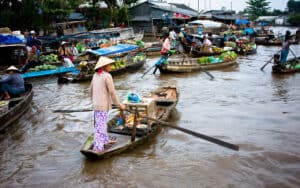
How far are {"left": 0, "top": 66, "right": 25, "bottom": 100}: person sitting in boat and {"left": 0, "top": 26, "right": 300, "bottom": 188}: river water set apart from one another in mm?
707

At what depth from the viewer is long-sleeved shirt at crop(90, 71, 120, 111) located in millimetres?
5379

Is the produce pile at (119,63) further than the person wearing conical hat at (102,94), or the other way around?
the produce pile at (119,63)

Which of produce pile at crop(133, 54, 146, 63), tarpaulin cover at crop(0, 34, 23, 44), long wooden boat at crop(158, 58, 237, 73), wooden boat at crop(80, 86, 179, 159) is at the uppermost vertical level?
tarpaulin cover at crop(0, 34, 23, 44)

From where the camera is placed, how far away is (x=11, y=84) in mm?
8906

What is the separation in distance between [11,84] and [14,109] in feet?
4.21

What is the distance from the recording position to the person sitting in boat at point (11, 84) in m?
8.70

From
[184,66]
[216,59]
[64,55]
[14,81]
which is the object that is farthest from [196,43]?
[14,81]

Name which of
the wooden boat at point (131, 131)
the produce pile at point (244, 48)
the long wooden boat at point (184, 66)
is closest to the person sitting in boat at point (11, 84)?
the wooden boat at point (131, 131)

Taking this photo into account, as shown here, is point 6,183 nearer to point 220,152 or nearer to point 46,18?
point 220,152

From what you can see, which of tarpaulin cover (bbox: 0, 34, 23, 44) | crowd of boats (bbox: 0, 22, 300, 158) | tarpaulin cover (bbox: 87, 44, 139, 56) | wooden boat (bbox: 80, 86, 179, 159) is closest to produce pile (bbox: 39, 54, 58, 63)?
crowd of boats (bbox: 0, 22, 300, 158)

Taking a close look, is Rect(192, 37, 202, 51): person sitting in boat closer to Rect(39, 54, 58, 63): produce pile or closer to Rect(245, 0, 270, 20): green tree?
Rect(39, 54, 58, 63): produce pile

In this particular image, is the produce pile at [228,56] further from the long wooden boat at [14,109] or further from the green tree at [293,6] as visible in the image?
the green tree at [293,6]

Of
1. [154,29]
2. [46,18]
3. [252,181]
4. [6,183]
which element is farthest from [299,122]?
[154,29]

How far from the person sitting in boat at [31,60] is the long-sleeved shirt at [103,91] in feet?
32.1
